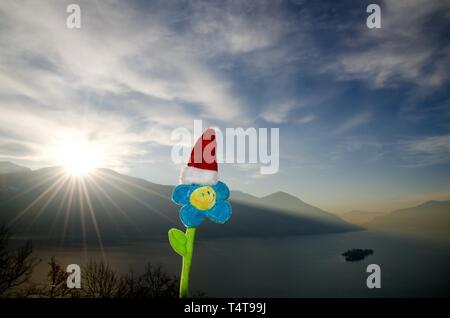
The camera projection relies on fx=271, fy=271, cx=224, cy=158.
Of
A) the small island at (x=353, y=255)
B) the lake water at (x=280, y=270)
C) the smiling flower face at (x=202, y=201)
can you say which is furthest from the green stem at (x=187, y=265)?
the small island at (x=353, y=255)

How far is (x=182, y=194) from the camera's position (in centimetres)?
362

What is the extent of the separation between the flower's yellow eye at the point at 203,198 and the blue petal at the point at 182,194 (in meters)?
0.06

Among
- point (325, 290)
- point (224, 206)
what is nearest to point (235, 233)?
point (325, 290)

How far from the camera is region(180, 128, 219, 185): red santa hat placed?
11.8 feet

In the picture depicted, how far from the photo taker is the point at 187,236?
11.0 feet

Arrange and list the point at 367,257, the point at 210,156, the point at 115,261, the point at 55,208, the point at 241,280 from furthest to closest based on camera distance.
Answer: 1. the point at 55,208
2. the point at 367,257
3. the point at 115,261
4. the point at 241,280
5. the point at 210,156

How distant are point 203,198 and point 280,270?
100568mm

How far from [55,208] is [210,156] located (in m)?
206

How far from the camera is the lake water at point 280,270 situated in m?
68.4

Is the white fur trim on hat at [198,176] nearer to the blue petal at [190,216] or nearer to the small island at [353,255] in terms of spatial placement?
the blue petal at [190,216]

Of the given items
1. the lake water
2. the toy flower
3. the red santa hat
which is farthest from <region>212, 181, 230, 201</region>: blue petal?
the lake water

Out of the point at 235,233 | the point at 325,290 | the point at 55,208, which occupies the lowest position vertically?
the point at 325,290
